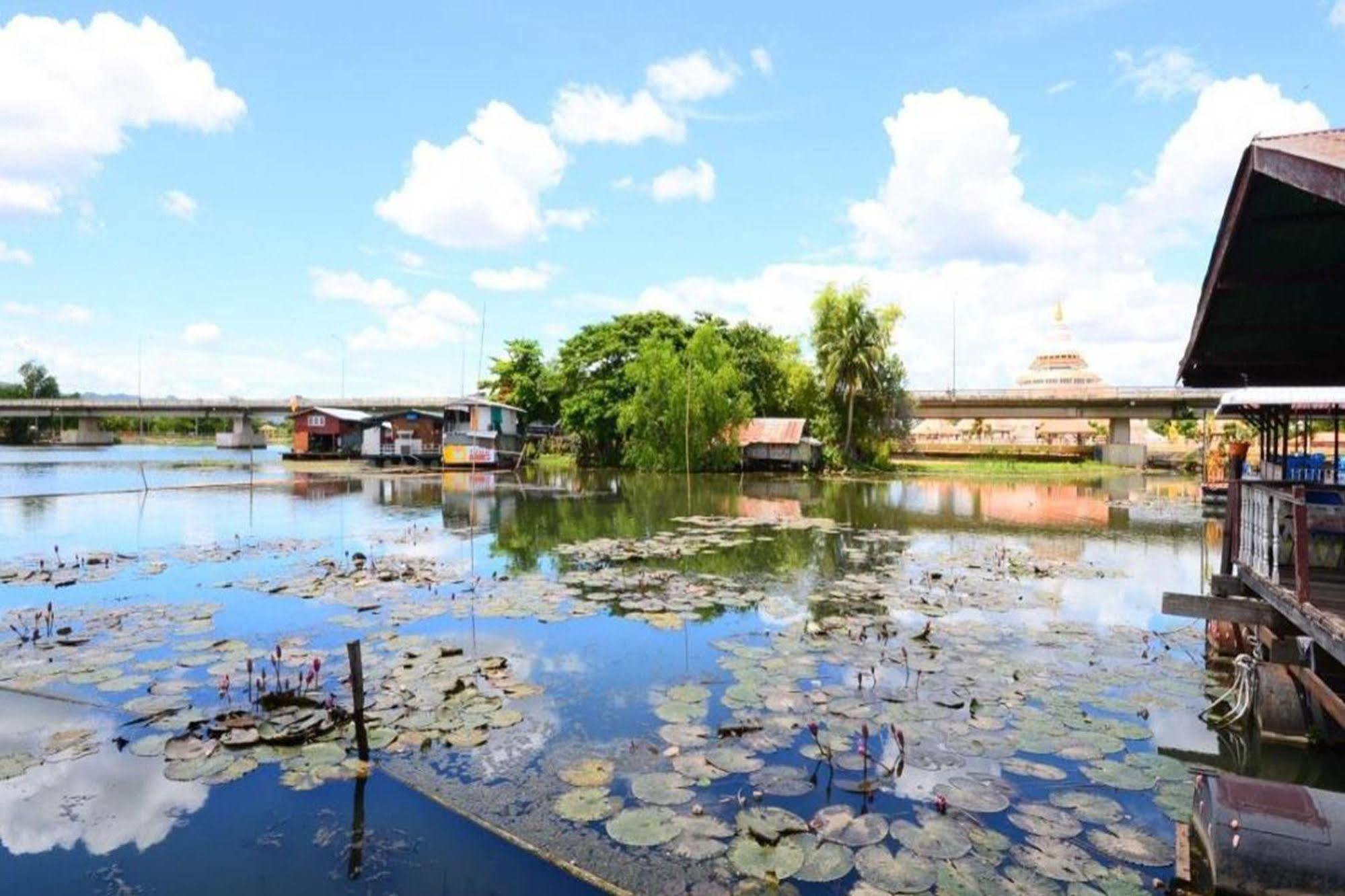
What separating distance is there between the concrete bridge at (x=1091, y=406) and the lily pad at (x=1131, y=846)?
51125 millimetres

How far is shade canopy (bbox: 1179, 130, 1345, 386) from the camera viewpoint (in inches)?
190

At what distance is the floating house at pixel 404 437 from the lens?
184ft

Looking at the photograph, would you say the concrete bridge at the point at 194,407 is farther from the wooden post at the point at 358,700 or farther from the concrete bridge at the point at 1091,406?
the wooden post at the point at 358,700

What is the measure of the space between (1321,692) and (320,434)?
227 ft

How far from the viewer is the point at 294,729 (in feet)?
25.1

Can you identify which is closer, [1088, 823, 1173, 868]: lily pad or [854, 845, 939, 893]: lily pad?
[854, 845, 939, 893]: lily pad

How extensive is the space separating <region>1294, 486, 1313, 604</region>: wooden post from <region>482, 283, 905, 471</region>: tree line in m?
40.3

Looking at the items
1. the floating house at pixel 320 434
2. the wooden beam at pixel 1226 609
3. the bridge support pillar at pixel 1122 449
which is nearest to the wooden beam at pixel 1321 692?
the wooden beam at pixel 1226 609

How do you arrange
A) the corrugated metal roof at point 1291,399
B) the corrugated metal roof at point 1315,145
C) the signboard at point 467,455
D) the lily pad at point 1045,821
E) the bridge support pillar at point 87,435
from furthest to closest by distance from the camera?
the bridge support pillar at point 87,435, the signboard at point 467,455, the corrugated metal roof at point 1291,399, the lily pad at point 1045,821, the corrugated metal roof at point 1315,145

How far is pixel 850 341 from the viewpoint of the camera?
52.8m

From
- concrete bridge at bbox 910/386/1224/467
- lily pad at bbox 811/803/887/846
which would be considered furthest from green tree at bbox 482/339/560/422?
lily pad at bbox 811/803/887/846

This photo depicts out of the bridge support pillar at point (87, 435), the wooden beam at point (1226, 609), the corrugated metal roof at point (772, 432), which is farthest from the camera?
the bridge support pillar at point (87, 435)

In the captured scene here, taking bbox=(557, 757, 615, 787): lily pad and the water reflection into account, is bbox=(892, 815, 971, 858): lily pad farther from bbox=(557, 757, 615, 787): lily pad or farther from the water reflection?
the water reflection

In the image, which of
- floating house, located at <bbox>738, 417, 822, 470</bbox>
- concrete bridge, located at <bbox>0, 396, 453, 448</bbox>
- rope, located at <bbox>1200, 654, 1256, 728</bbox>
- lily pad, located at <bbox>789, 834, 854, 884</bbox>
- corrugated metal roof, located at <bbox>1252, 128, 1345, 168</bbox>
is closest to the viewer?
corrugated metal roof, located at <bbox>1252, 128, 1345, 168</bbox>
